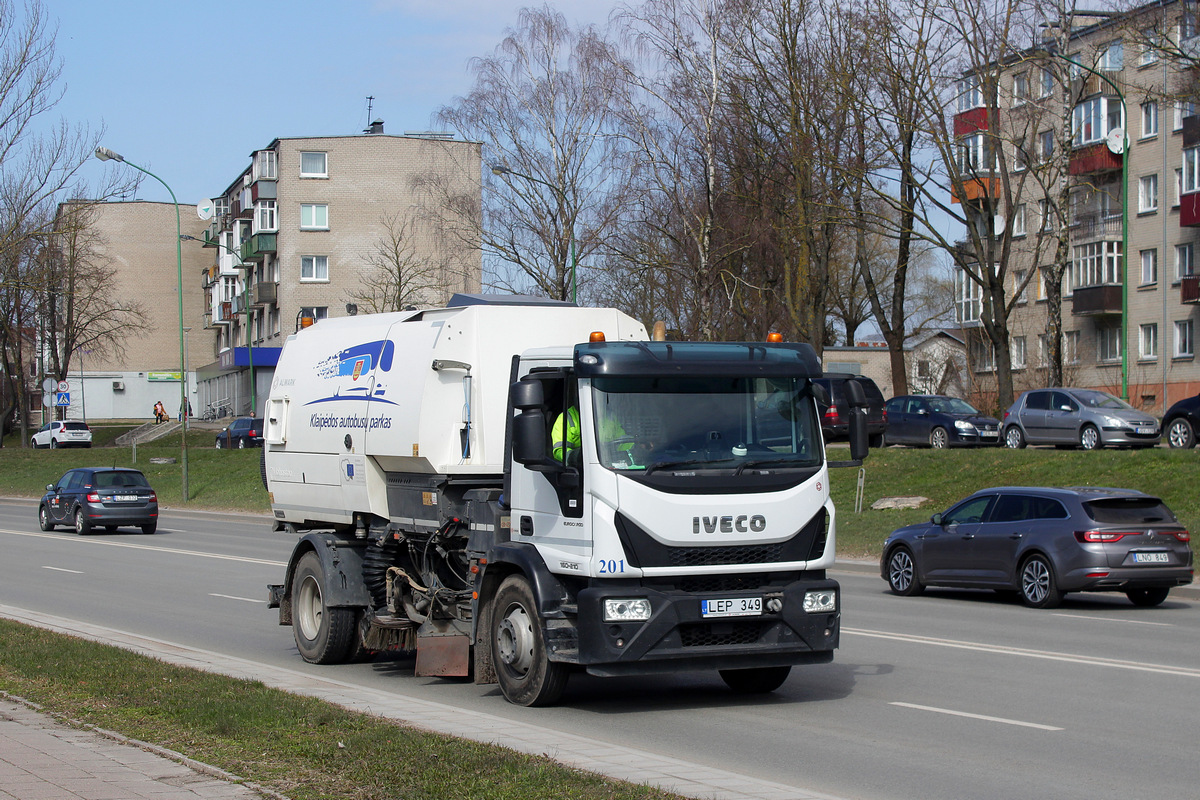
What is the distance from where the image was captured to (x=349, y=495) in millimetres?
11531

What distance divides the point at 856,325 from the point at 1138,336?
17618mm

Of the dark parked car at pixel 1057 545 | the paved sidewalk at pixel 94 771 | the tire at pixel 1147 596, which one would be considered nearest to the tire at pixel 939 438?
the dark parked car at pixel 1057 545

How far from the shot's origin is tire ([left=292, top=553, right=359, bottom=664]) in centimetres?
1141

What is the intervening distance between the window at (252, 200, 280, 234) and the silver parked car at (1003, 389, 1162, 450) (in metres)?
52.5

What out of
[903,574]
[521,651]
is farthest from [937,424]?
[521,651]

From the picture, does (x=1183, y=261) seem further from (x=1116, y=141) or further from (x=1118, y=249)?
(x=1116, y=141)

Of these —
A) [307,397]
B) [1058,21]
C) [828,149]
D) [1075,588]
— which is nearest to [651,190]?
[828,149]

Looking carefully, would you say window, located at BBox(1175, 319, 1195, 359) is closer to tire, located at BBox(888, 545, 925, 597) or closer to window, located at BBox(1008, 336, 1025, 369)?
window, located at BBox(1008, 336, 1025, 369)

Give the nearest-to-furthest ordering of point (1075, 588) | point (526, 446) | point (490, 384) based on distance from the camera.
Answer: point (526, 446) < point (490, 384) < point (1075, 588)

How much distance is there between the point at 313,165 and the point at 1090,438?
5367cm

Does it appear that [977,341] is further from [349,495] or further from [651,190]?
[349,495]

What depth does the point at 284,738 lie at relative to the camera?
7363mm

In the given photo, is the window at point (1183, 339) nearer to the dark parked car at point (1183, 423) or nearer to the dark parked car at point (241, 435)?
the dark parked car at point (1183, 423)

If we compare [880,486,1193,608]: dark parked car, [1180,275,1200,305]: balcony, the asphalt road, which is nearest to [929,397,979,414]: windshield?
the asphalt road
